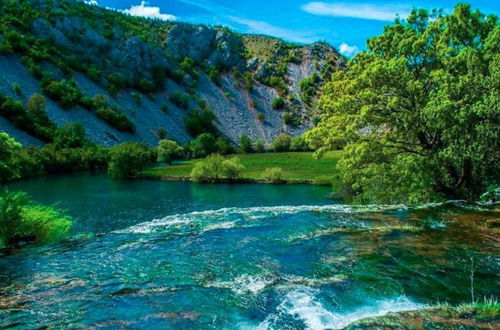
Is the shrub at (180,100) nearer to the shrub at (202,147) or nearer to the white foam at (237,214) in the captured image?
the shrub at (202,147)

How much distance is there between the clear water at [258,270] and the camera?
504 inches

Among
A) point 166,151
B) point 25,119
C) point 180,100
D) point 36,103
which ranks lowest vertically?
point 166,151

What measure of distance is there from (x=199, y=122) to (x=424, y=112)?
15716 cm

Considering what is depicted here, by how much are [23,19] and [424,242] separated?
19070 centimetres

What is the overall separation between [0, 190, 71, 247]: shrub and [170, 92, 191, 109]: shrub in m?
168

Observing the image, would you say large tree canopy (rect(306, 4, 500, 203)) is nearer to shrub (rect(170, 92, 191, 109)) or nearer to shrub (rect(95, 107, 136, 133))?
shrub (rect(95, 107, 136, 133))

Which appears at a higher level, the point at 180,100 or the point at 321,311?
the point at 180,100

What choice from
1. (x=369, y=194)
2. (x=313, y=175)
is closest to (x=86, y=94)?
(x=313, y=175)

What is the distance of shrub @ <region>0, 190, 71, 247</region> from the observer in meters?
23.8

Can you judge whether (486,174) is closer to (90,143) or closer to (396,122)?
→ (396,122)

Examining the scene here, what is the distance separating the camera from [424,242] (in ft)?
62.2

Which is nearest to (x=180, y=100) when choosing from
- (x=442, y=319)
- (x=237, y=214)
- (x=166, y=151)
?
(x=166, y=151)

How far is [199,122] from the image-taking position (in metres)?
181

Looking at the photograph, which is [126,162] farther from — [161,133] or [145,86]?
[145,86]
